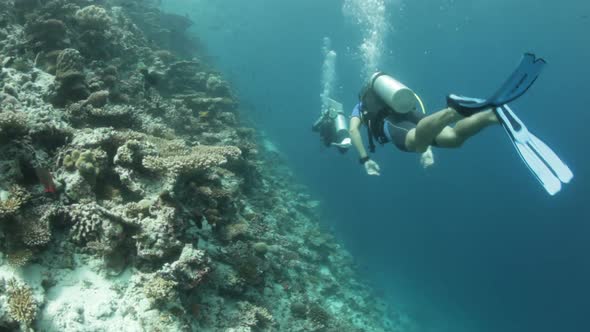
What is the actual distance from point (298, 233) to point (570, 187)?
116 metres

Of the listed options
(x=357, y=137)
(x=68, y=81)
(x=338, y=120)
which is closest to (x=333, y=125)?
(x=338, y=120)

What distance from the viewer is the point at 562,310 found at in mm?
74125

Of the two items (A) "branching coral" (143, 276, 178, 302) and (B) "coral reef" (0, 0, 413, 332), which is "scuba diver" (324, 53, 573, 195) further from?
(A) "branching coral" (143, 276, 178, 302)

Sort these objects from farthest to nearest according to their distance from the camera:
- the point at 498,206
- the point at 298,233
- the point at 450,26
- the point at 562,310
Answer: the point at 498,206
the point at 450,26
the point at 562,310
the point at 298,233

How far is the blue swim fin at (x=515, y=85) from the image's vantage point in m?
3.67

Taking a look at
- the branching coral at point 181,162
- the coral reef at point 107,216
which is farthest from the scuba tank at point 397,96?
the branching coral at point 181,162

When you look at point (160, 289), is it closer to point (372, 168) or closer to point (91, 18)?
point (372, 168)

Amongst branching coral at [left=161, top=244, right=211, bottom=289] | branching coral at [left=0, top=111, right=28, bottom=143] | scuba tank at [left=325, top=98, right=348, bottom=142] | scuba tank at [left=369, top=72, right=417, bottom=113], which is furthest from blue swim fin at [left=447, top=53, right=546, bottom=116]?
scuba tank at [left=325, top=98, right=348, bottom=142]

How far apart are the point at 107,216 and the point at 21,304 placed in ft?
4.52

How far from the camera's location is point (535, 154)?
4.02 metres

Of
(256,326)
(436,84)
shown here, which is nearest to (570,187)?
(436,84)

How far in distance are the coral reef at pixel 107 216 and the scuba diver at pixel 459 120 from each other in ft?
9.35

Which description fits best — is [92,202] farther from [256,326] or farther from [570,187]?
[570,187]

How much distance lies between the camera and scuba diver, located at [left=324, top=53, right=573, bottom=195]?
3.80 meters
